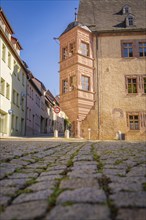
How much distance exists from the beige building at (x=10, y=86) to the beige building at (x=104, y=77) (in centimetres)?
476

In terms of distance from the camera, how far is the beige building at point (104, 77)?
22.5 m

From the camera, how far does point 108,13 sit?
2631 cm

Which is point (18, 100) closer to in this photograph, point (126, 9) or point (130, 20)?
point (130, 20)

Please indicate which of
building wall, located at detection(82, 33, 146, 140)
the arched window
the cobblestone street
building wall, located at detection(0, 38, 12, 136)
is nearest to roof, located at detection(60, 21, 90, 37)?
building wall, located at detection(82, 33, 146, 140)

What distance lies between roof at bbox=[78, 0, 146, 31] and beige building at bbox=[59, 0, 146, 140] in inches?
3.6

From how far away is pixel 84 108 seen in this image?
72.8 feet

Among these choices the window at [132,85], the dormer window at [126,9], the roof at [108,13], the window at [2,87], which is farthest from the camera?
the dormer window at [126,9]

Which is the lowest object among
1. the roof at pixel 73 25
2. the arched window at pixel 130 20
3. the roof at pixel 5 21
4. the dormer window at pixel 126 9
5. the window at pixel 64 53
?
the window at pixel 64 53

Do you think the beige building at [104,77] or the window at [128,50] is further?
the window at [128,50]

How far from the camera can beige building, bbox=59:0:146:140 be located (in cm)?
2248

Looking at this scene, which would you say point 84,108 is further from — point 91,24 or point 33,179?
point 33,179

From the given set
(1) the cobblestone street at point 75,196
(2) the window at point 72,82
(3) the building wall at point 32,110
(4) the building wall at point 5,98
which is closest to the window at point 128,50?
(2) the window at point 72,82

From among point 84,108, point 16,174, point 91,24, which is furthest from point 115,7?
point 16,174

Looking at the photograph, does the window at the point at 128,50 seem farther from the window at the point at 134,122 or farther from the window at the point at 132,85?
the window at the point at 134,122
